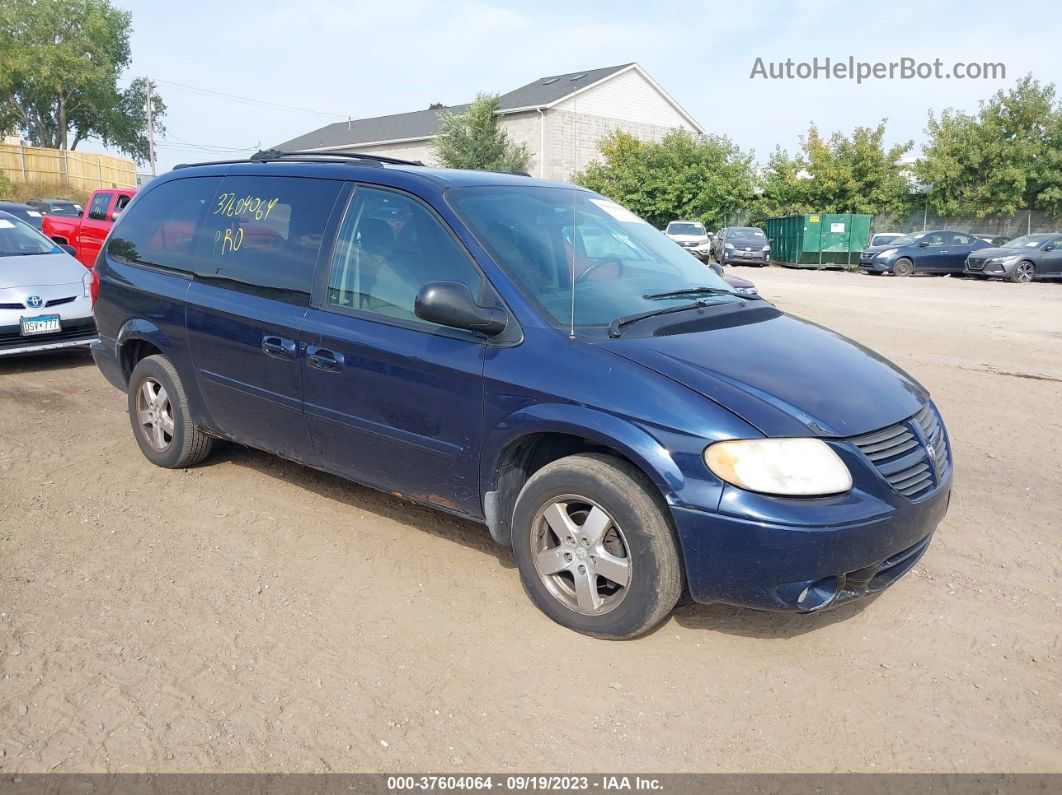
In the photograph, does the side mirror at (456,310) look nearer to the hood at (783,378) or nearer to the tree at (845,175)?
the hood at (783,378)

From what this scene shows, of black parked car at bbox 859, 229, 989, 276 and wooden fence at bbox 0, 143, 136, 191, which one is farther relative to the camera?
wooden fence at bbox 0, 143, 136, 191

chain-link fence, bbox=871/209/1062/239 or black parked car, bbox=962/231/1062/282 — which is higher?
chain-link fence, bbox=871/209/1062/239

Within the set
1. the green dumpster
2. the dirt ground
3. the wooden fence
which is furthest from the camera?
the wooden fence

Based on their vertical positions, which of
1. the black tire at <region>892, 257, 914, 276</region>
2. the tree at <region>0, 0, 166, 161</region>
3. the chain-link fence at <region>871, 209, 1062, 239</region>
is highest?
the tree at <region>0, 0, 166, 161</region>

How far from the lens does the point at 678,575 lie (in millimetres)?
3256

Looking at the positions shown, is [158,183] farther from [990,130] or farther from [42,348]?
[990,130]

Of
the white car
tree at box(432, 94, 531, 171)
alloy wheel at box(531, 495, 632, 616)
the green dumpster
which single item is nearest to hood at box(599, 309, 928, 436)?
alloy wheel at box(531, 495, 632, 616)

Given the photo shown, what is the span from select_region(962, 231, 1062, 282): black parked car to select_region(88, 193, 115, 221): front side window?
22.5 m

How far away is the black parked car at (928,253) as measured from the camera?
26.8 metres

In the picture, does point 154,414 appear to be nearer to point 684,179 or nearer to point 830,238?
point 830,238

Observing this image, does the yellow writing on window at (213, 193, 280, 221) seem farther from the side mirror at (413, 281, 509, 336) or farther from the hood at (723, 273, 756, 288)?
the hood at (723, 273, 756, 288)

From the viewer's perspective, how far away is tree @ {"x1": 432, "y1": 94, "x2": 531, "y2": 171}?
39.1 metres

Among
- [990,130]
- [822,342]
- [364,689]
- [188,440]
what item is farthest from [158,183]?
[990,130]

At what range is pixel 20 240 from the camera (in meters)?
9.70
